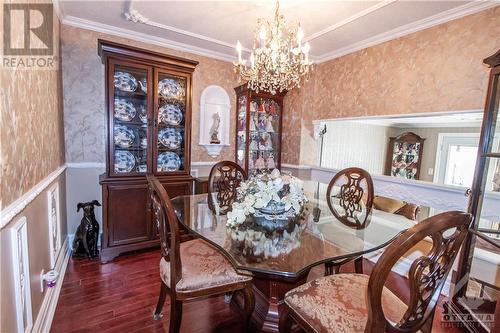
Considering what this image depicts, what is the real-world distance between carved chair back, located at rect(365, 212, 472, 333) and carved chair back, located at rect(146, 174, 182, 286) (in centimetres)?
94

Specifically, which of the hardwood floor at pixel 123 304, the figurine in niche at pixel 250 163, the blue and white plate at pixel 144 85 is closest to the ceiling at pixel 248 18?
the blue and white plate at pixel 144 85

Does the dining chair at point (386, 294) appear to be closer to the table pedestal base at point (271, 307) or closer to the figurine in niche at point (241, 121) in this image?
the table pedestal base at point (271, 307)

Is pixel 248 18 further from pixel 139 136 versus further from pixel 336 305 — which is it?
pixel 336 305

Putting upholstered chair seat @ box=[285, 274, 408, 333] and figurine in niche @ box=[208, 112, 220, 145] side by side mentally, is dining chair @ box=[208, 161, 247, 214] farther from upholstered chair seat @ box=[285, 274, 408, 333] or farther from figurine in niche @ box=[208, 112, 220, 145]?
upholstered chair seat @ box=[285, 274, 408, 333]

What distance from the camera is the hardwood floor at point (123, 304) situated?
1.69 meters

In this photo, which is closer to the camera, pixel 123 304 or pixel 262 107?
pixel 123 304

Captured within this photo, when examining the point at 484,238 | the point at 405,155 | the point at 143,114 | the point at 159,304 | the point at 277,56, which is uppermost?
the point at 277,56

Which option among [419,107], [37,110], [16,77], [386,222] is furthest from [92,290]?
[419,107]

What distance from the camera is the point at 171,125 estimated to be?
9.48 feet

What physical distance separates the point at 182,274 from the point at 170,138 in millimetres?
1840

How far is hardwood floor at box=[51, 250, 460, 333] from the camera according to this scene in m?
1.69

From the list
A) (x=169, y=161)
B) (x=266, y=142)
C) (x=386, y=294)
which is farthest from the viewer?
(x=266, y=142)

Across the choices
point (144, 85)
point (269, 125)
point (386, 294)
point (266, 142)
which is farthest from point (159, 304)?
point (269, 125)

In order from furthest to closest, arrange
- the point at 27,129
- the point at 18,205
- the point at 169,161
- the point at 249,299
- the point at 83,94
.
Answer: the point at 169,161 → the point at 83,94 → the point at 249,299 → the point at 27,129 → the point at 18,205
